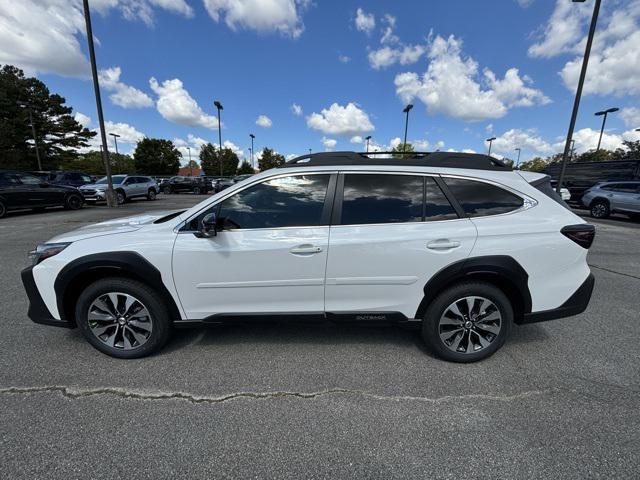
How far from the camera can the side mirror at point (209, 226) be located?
2.41 m

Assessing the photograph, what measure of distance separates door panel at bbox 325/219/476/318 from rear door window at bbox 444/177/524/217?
6.9 inches

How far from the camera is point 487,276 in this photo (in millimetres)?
2553

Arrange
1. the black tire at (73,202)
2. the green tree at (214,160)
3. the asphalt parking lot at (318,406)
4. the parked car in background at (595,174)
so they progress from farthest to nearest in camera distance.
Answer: the green tree at (214,160) → the parked car in background at (595,174) → the black tire at (73,202) → the asphalt parking lot at (318,406)

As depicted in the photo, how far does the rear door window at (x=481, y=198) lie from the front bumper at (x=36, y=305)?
3.65 meters

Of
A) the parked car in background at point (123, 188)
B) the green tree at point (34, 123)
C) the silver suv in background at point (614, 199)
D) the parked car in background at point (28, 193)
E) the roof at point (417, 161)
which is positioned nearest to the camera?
the roof at point (417, 161)

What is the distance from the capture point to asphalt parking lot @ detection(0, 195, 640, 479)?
1736 mm

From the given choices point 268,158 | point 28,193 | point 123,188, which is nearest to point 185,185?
point 123,188

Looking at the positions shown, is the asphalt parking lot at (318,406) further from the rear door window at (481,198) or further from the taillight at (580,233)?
the rear door window at (481,198)

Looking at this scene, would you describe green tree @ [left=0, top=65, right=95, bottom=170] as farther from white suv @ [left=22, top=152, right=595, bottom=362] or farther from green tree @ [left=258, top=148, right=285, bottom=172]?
white suv @ [left=22, top=152, right=595, bottom=362]

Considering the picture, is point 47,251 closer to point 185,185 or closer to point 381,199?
point 381,199

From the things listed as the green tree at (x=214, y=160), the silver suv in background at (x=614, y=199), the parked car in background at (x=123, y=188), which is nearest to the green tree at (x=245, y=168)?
the green tree at (x=214, y=160)

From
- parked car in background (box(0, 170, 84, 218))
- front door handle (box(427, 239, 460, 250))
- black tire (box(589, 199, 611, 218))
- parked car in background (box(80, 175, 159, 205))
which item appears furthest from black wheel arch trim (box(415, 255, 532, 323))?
parked car in background (box(80, 175, 159, 205))

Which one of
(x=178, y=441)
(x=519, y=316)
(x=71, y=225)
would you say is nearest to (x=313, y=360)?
(x=178, y=441)

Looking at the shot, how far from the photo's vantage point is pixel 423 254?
8.07 ft
